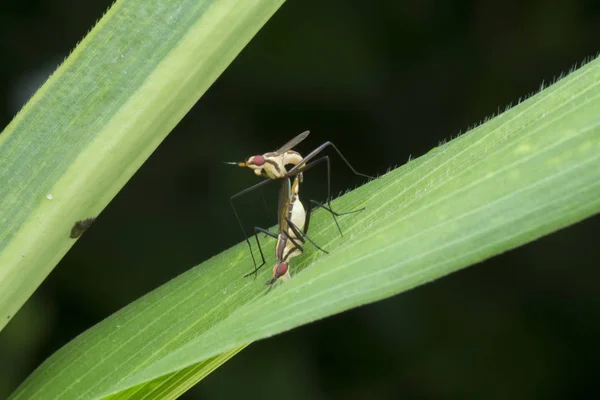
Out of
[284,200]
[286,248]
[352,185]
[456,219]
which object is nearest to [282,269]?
[286,248]

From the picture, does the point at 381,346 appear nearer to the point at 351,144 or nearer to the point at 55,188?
the point at 351,144

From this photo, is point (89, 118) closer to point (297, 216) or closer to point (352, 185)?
point (297, 216)

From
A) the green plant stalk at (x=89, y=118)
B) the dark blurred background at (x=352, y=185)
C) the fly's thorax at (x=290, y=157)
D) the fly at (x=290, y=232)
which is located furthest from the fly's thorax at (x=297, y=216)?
the dark blurred background at (x=352, y=185)

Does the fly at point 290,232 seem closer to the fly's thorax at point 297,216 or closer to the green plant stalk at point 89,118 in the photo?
the fly's thorax at point 297,216

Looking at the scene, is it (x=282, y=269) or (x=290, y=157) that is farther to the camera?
(x=290, y=157)

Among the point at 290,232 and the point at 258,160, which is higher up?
the point at 258,160

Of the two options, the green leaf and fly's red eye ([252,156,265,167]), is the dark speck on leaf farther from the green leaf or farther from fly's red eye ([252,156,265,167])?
fly's red eye ([252,156,265,167])
